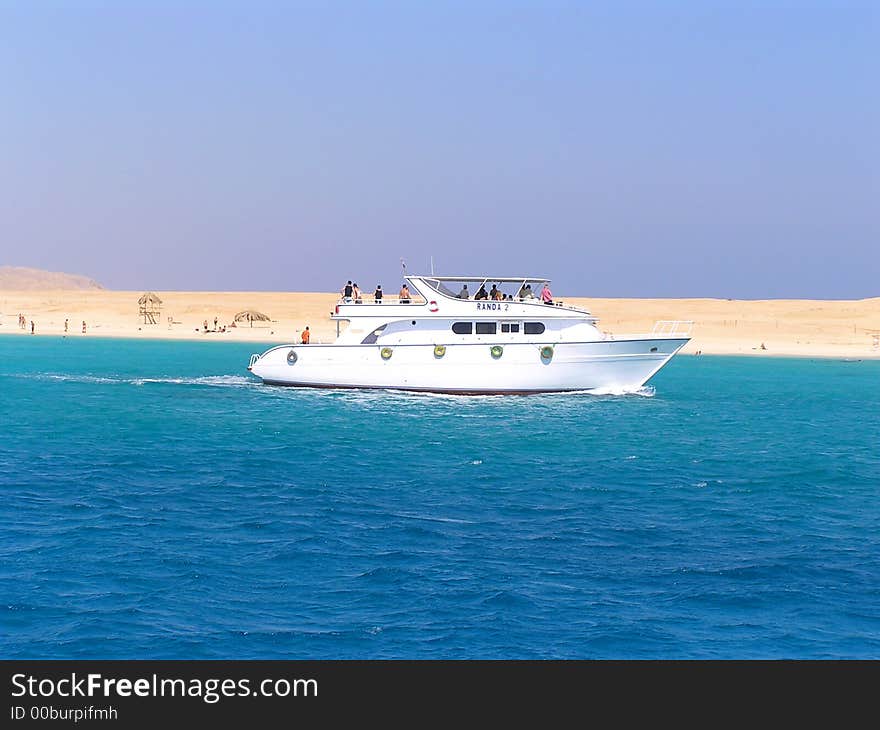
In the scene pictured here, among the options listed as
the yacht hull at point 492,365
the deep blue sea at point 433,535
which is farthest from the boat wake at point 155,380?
the deep blue sea at point 433,535

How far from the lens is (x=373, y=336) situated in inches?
1799

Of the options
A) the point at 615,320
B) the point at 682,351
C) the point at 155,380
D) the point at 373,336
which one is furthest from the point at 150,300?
the point at 373,336

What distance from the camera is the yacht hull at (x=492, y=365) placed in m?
44.2

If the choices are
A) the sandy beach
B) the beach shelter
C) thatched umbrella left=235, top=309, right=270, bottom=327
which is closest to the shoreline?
the sandy beach

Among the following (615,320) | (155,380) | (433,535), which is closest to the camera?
(433,535)

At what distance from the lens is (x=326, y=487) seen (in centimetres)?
2462

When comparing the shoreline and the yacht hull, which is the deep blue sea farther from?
the shoreline

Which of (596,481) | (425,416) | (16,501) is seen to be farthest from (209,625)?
(425,416)

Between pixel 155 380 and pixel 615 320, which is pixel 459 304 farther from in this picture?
pixel 615 320

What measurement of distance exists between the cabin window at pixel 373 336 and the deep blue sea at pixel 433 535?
5361mm

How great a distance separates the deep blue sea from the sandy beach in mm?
62227

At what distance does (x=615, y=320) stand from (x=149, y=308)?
62.5 m

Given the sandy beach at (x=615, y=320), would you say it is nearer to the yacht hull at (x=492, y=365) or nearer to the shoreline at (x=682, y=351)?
the shoreline at (x=682, y=351)
